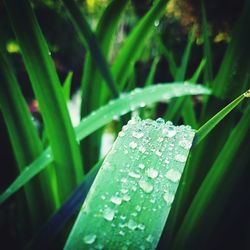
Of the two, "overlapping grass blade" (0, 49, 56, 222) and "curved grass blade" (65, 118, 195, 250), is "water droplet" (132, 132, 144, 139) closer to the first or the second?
"curved grass blade" (65, 118, 195, 250)

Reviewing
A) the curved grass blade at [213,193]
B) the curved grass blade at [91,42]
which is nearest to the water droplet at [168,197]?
the curved grass blade at [213,193]

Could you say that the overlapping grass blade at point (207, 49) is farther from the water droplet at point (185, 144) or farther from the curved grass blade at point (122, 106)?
the water droplet at point (185, 144)

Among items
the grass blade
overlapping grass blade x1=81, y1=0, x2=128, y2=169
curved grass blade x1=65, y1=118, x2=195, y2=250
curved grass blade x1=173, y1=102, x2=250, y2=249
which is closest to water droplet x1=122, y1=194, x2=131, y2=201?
curved grass blade x1=65, y1=118, x2=195, y2=250

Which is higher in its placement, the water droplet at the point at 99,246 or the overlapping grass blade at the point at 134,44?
the overlapping grass blade at the point at 134,44

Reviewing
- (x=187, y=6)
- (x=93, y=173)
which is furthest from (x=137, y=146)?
(x=187, y=6)

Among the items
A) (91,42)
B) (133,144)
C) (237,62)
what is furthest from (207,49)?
(133,144)

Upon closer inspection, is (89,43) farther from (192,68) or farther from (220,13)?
(192,68)
